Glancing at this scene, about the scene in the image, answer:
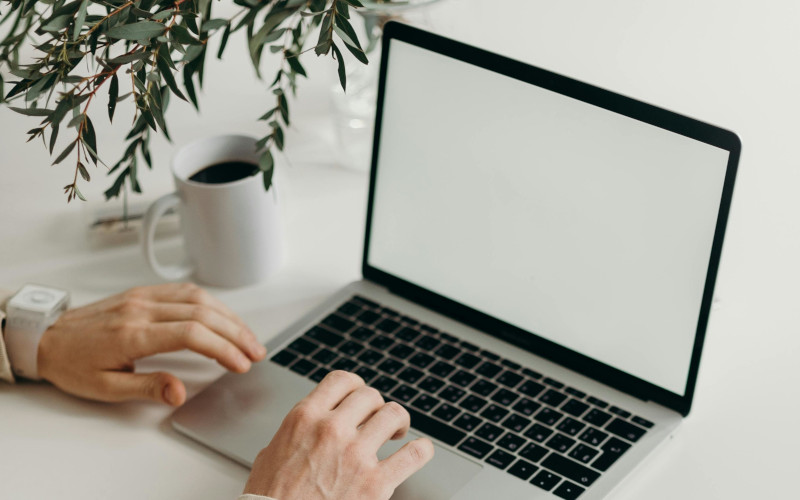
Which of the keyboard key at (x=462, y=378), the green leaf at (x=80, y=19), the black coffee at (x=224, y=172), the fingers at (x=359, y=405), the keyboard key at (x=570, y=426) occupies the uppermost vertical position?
the green leaf at (x=80, y=19)

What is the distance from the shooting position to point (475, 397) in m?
0.95

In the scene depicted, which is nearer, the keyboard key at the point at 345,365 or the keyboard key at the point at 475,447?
the keyboard key at the point at 475,447

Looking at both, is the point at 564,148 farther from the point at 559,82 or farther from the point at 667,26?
the point at 667,26

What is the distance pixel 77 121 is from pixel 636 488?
1.85ft

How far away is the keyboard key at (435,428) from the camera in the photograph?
0.91m

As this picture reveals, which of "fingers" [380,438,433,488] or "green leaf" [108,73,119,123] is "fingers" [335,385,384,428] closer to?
"fingers" [380,438,433,488]

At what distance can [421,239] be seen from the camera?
3.44ft

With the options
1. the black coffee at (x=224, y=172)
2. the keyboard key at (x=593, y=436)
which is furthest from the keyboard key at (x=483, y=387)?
the black coffee at (x=224, y=172)

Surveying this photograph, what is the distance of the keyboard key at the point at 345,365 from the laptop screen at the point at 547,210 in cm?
12

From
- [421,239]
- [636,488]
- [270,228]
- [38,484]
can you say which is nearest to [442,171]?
[421,239]

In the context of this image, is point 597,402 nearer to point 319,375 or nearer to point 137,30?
point 319,375

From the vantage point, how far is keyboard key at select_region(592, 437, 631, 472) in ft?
2.84

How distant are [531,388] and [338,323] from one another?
0.22 metres

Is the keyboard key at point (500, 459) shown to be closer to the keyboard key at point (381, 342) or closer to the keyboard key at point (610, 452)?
the keyboard key at point (610, 452)
